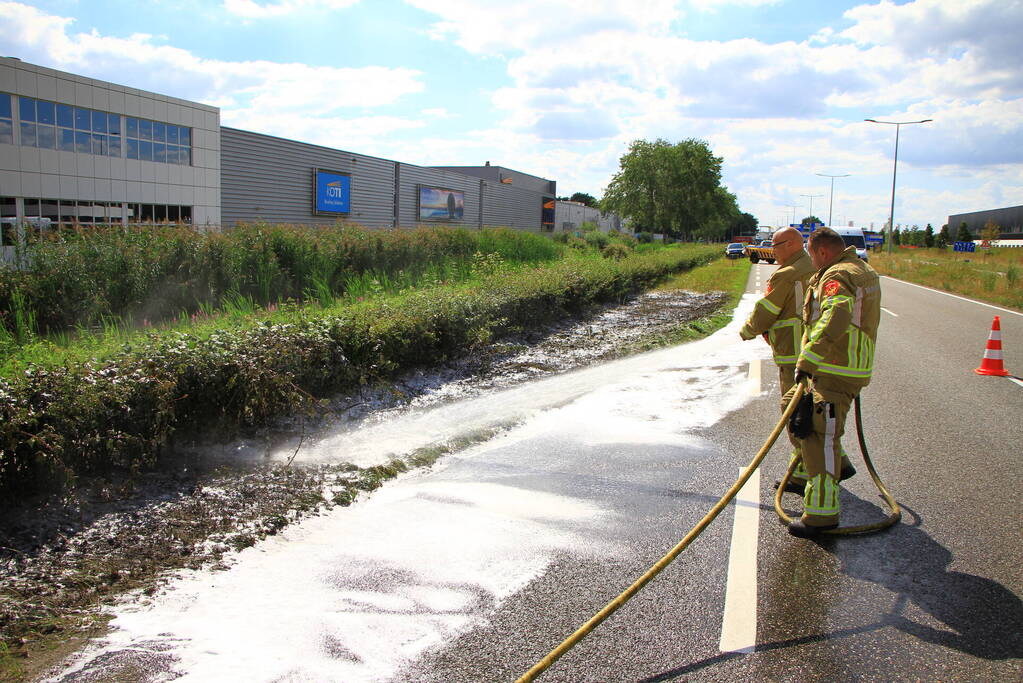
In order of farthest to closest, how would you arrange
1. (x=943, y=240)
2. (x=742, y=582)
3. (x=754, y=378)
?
1. (x=943, y=240)
2. (x=754, y=378)
3. (x=742, y=582)

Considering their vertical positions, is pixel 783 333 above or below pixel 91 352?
above

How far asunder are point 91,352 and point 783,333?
5.21 metres

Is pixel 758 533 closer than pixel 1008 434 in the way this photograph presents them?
Yes

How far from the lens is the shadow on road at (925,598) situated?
330 centimetres

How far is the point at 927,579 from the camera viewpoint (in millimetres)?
3947

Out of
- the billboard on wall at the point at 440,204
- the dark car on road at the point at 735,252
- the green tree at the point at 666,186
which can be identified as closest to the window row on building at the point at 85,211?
the billboard on wall at the point at 440,204

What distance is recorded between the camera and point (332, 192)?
37625mm

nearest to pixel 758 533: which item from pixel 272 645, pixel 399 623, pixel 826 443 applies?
pixel 826 443

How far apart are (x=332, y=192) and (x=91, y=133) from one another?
34.9 feet

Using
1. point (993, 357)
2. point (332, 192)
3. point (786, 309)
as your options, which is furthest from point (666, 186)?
point (786, 309)

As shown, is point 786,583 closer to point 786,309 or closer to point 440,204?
point 786,309

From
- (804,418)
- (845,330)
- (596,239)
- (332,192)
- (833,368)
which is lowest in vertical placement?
(804,418)


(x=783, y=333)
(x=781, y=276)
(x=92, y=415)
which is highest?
(x=781, y=276)

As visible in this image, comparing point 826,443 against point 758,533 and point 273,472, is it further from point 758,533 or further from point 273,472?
point 273,472
